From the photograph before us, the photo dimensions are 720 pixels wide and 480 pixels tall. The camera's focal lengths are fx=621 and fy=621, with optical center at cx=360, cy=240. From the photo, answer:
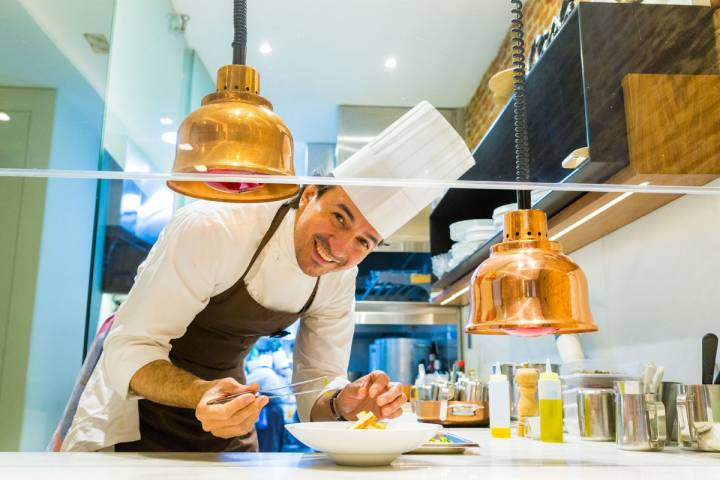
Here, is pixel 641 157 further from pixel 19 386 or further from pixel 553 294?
pixel 19 386

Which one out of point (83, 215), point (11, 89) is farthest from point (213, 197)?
point (83, 215)

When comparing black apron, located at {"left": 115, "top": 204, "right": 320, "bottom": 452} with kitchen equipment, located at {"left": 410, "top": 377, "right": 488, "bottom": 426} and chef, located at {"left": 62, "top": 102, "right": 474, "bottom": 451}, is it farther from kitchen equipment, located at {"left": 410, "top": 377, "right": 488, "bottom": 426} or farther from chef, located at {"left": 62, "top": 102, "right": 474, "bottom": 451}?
kitchen equipment, located at {"left": 410, "top": 377, "right": 488, "bottom": 426}

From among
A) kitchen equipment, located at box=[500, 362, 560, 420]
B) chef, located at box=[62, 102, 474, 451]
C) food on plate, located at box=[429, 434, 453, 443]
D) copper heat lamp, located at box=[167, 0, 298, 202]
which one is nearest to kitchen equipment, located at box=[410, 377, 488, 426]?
kitchen equipment, located at box=[500, 362, 560, 420]

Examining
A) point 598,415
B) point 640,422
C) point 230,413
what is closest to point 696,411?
point 640,422

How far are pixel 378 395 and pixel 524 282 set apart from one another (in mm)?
536

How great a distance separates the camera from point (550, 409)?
168 cm

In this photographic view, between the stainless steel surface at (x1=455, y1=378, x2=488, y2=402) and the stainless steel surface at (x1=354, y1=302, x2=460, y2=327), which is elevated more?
the stainless steel surface at (x1=354, y1=302, x2=460, y2=327)

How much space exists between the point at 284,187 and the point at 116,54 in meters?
2.18

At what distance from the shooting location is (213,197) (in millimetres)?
1132

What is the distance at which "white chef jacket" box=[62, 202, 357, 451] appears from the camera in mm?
1354

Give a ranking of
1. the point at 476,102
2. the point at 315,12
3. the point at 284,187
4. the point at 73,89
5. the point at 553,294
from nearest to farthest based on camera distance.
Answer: the point at 553,294 → the point at 284,187 → the point at 315,12 → the point at 476,102 → the point at 73,89

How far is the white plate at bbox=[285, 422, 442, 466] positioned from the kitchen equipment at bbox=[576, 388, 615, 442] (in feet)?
2.46

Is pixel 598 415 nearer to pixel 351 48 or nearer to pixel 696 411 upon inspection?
pixel 696 411

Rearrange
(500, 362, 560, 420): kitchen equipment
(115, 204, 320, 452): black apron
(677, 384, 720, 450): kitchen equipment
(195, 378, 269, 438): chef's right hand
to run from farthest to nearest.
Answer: (500, 362, 560, 420): kitchen equipment < (115, 204, 320, 452): black apron < (677, 384, 720, 450): kitchen equipment < (195, 378, 269, 438): chef's right hand
